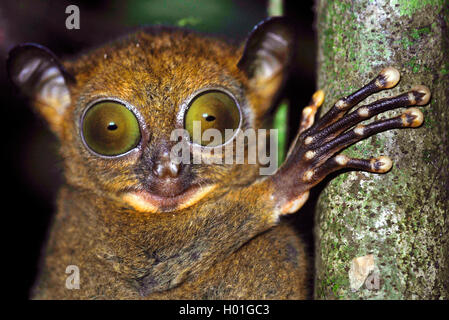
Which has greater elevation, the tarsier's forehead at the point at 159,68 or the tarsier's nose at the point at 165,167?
the tarsier's forehead at the point at 159,68

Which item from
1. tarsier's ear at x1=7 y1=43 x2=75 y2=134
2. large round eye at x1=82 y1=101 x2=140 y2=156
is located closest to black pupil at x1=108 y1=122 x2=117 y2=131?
large round eye at x1=82 y1=101 x2=140 y2=156

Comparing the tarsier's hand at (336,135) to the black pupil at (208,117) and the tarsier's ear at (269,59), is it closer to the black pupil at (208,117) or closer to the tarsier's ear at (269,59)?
the black pupil at (208,117)

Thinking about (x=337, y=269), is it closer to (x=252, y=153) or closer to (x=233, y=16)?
(x=252, y=153)

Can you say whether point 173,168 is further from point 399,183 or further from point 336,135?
point 399,183

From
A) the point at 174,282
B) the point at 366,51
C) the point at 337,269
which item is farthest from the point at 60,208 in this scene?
the point at 366,51

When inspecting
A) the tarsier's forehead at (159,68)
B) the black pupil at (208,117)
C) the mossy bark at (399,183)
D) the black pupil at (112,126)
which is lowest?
the mossy bark at (399,183)

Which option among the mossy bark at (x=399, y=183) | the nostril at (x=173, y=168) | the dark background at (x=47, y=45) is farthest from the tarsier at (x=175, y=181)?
the dark background at (x=47, y=45)

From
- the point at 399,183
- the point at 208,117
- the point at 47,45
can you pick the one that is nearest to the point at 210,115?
the point at 208,117
